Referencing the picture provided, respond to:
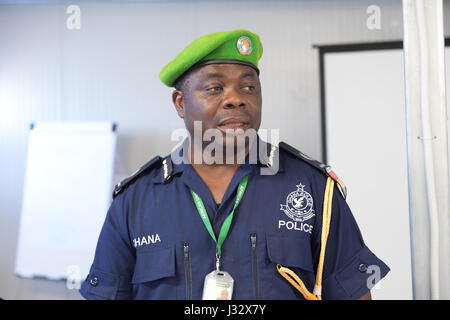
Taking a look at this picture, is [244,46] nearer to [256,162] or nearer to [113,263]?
[256,162]

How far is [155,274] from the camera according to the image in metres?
0.98

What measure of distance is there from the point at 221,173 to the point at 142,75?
161 centimetres

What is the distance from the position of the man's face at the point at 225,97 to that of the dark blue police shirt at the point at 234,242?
0.13 metres

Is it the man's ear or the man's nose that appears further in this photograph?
the man's ear

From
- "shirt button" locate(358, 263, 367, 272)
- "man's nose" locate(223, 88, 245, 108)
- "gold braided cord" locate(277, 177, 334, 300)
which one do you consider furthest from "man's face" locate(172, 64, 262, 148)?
"shirt button" locate(358, 263, 367, 272)

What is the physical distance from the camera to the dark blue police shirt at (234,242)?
0.97m

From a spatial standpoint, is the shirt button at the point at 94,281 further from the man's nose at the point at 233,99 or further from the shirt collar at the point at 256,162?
the man's nose at the point at 233,99

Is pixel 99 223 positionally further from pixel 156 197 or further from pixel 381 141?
pixel 381 141

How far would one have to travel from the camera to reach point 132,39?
253 centimetres

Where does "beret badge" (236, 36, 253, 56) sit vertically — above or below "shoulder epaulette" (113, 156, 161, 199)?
above

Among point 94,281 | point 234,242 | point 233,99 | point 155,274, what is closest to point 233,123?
A: point 233,99

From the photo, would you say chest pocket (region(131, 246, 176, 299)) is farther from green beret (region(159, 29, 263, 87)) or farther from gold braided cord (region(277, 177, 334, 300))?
green beret (region(159, 29, 263, 87))

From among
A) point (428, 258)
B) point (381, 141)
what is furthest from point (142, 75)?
point (428, 258)

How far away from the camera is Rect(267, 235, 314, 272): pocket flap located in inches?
38.1
